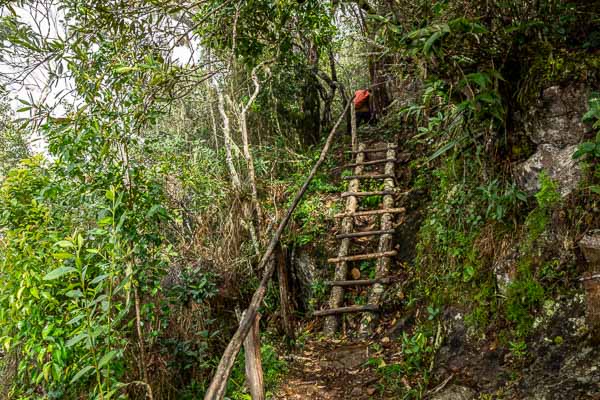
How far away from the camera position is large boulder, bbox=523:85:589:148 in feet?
8.16

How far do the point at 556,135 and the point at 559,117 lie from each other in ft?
0.38

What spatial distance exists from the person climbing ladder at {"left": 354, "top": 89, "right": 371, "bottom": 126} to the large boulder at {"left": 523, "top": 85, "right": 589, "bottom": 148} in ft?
18.4

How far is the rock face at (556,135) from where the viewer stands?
2459 mm

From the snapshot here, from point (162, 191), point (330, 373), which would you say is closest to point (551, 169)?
point (330, 373)

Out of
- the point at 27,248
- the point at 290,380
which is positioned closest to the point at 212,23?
the point at 27,248

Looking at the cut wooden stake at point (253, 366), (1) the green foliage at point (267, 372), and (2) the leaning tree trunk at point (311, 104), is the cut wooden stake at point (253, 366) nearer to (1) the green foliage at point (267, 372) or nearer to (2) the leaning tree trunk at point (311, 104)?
(1) the green foliage at point (267, 372)

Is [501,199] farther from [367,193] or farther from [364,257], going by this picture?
[367,193]

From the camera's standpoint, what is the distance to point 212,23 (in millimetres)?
3555

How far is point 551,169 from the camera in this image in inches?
99.3

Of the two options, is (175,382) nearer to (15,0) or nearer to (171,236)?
(171,236)

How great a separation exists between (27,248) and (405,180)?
14.0 ft

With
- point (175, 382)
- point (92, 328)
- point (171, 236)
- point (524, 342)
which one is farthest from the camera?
point (171, 236)

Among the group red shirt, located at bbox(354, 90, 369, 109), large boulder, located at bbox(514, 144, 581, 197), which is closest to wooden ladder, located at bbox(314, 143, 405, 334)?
large boulder, located at bbox(514, 144, 581, 197)

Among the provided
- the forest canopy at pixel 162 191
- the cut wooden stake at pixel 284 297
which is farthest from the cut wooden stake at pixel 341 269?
the forest canopy at pixel 162 191
